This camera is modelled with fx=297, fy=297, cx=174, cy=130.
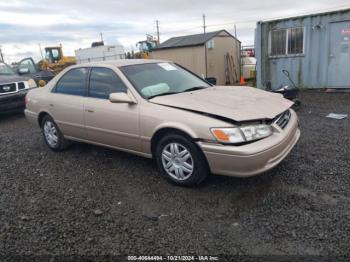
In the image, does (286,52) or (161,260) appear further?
(286,52)

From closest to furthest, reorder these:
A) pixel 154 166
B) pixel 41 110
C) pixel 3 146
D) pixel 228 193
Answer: pixel 228 193 → pixel 154 166 → pixel 41 110 → pixel 3 146

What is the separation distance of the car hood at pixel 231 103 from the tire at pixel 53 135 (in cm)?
218

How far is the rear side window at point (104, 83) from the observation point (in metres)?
3.99

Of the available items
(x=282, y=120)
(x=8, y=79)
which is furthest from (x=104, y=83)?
(x=8, y=79)

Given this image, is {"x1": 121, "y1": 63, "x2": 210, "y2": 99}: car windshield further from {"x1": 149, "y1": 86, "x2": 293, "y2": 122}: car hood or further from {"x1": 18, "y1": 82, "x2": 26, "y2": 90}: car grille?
{"x1": 18, "y1": 82, "x2": 26, "y2": 90}: car grille

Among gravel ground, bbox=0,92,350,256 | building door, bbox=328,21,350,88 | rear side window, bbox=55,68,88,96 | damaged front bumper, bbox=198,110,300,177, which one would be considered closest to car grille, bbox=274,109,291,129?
damaged front bumper, bbox=198,110,300,177

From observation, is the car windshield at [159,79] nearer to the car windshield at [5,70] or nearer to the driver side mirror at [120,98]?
the driver side mirror at [120,98]

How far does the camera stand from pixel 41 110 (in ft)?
16.8

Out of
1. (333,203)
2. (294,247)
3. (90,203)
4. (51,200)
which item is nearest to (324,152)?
(333,203)

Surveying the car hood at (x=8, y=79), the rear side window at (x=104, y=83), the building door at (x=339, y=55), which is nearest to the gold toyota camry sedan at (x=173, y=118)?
the rear side window at (x=104, y=83)

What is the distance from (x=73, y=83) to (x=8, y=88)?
179 inches

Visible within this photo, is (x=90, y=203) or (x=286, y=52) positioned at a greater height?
(x=286, y=52)

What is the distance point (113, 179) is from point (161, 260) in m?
1.76

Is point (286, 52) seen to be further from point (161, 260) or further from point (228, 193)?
point (161, 260)
